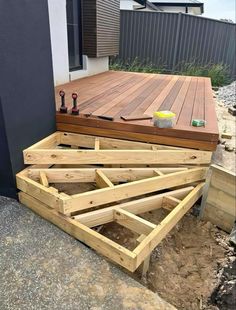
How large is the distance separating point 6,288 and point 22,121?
1275 mm

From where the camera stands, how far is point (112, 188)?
2.11m

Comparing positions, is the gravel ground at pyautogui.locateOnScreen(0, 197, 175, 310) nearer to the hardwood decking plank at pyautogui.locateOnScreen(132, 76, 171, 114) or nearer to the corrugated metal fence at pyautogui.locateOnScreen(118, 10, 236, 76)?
the hardwood decking plank at pyautogui.locateOnScreen(132, 76, 171, 114)

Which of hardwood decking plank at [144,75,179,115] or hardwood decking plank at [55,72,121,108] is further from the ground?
hardwood decking plank at [55,72,121,108]

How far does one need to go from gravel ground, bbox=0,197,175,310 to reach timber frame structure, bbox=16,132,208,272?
4.2 inches

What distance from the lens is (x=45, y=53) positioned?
7.47 ft

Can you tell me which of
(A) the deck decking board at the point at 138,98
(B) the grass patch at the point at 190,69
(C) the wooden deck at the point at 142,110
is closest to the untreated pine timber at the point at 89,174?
(C) the wooden deck at the point at 142,110

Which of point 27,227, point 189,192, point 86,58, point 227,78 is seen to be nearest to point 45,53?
point 27,227

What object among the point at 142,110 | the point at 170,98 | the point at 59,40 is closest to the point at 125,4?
the point at 59,40

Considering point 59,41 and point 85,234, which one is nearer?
point 85,234

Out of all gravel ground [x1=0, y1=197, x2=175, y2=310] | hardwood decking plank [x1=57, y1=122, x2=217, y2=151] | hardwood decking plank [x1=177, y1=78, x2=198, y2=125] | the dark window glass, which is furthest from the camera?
the dark window glass

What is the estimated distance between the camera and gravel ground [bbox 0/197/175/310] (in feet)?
4.76

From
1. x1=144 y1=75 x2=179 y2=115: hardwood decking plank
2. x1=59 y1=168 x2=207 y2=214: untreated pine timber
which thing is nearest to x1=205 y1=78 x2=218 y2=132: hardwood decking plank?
x1=59 y1=168 x2=207 y2=214: untreated pine timber

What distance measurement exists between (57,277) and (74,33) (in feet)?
16.0

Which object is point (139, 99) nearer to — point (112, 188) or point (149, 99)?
point (149, 99)
